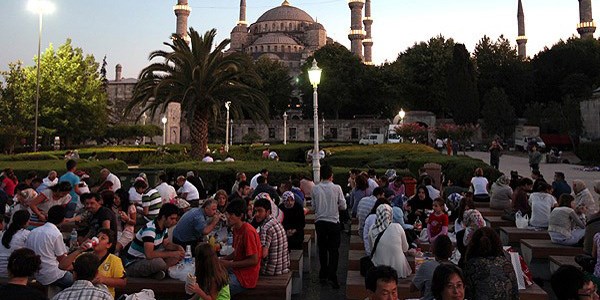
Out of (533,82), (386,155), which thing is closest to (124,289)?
(386,155)

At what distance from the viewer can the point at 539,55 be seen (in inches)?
2175

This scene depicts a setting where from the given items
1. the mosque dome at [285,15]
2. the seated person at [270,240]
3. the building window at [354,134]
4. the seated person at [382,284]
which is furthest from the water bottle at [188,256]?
the mosque dome at [285,15]

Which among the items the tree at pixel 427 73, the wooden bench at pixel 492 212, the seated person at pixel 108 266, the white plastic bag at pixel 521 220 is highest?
the tree at pixel 427 73

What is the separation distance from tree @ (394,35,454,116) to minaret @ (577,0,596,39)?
19.4 meters

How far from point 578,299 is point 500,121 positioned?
44378 mm

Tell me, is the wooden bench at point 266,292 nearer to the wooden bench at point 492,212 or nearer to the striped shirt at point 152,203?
the striped shirt at point 152,203

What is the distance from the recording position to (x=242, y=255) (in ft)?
17.9

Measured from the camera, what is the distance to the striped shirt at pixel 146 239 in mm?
A: 5836

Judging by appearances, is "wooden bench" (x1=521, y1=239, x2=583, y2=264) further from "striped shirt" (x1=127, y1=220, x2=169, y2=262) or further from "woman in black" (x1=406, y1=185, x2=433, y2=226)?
"striped shirt" (x1=127, y1=220, x2=169, y2=262)

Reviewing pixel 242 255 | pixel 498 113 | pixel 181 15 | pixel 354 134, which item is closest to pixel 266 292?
pixel 242 255

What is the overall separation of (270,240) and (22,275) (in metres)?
2.77

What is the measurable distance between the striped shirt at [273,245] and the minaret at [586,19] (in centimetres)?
6625

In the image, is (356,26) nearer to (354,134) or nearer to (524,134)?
(354,134)

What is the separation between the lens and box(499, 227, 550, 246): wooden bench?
8539 millimetres
